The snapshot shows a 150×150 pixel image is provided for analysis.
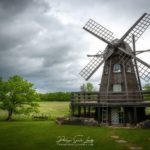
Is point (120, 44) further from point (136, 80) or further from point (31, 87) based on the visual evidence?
point (31, 87)

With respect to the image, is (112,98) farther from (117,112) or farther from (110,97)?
(117,112)

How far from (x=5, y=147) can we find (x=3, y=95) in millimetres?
23887

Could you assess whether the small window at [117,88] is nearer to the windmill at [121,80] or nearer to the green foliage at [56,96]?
the windmill at [121,80]

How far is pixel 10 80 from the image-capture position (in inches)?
1608

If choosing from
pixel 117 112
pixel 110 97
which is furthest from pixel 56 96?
pixel 117 112

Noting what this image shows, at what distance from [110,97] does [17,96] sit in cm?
1790

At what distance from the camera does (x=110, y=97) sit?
28.0 m

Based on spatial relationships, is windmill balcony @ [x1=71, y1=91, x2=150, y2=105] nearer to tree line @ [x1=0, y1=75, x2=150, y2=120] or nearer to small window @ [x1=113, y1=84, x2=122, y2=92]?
small window @ [x1=113, y1=84, x2=122, y2=92]

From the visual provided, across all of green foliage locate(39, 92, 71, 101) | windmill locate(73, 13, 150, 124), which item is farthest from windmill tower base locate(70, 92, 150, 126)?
green foliage locate(39, 92, 71, 101)

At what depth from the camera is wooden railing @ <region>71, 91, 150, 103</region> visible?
2647 cm

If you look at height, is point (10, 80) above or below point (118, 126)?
above

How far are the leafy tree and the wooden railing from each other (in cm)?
1216

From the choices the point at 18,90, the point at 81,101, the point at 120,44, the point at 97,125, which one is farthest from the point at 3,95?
the point at 120,44

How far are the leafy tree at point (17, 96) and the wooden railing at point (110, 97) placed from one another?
1216cm
